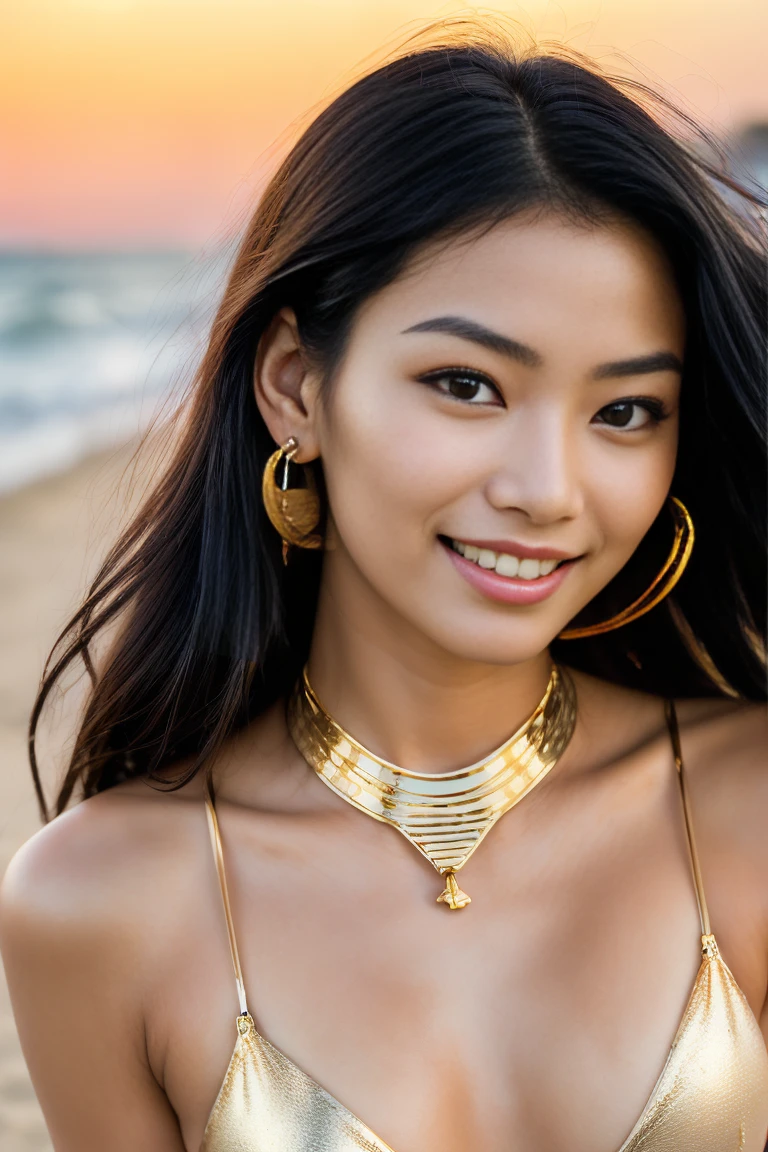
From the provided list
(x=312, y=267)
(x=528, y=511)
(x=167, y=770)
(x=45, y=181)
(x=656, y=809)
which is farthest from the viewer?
(x=45, y=181)

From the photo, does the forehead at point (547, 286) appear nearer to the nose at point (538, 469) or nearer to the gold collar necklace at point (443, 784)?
the nose at point (538, 469)

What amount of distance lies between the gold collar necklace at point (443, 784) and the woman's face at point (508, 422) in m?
0.26

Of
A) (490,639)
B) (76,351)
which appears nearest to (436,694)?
(490,639)

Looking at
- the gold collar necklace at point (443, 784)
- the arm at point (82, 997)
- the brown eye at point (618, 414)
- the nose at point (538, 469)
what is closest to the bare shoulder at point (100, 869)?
the arm at point (82, 997)

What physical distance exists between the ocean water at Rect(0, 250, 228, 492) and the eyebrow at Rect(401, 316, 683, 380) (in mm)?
7978

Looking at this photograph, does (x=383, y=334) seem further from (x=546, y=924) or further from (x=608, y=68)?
(x=546, y=924)

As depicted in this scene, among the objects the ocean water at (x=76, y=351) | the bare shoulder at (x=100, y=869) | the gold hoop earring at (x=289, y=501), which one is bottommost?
the ocean water at (x=76, y=351)

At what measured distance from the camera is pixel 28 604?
8.12m

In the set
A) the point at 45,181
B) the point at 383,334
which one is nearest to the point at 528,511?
the point at 383,334

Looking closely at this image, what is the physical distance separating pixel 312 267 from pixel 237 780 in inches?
30.4

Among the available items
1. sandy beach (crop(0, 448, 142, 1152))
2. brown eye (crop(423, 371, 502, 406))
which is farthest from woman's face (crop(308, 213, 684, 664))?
sandy beach (crop(0, 448, 142, 1152))

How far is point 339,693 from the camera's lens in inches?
77.4

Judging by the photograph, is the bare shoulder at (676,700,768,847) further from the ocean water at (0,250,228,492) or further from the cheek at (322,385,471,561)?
the ocean water at (0,250,228,492)

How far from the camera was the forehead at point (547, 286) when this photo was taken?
156cm
